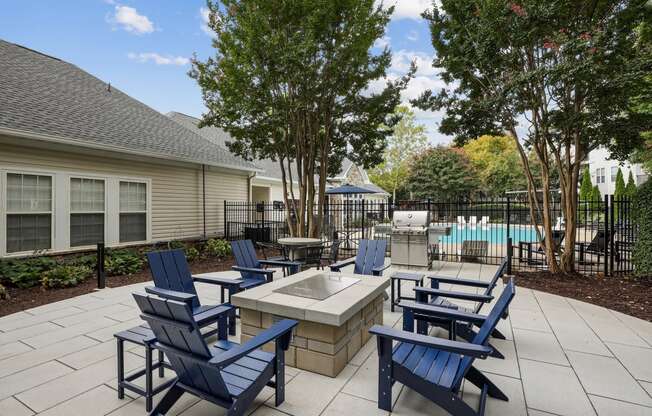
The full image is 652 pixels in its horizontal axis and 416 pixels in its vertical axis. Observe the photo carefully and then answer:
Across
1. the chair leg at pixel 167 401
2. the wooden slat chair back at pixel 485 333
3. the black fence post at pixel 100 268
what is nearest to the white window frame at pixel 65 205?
the black fence post at pixel 100 268

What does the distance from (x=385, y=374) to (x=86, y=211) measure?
868 centimetres

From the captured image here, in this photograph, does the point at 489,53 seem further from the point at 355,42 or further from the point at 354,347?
the point at 354,347

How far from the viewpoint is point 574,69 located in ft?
18.0

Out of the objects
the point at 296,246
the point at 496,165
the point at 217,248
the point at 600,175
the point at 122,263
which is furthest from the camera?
the point at 496,165

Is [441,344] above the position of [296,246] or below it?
below

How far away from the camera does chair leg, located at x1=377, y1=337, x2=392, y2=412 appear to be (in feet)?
7.99

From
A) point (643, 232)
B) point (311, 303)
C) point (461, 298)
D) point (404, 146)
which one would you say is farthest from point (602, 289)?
point (404, 146)

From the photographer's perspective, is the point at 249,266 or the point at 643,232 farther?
the point at 643,232

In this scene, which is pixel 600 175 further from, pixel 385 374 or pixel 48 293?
pixel 48 293

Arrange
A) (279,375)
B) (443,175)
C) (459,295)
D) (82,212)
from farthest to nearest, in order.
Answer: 1. (443,175)
2. (82,212)
3. (459,295)
4. (279,375)

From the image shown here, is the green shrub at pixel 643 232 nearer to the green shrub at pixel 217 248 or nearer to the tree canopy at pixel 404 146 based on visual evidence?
the green shrub at pixel 217 248

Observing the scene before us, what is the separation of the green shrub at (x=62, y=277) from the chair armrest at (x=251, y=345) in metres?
5.99

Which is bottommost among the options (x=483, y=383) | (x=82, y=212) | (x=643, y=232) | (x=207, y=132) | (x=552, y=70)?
(x=483, y=383)

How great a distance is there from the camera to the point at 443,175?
27.5 m
